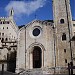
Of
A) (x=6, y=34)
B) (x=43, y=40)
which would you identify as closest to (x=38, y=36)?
(x=43, y=40)

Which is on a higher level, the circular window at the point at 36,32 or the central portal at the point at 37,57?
the circular window at the point at 36,32

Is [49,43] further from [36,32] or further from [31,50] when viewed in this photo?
[31,50]

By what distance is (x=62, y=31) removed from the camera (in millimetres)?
35438

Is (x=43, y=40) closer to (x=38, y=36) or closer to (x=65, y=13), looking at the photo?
(x=38, y=36)

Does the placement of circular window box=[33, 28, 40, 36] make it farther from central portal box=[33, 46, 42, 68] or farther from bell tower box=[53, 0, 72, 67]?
bell tower box=[53, 0, 72, 67]

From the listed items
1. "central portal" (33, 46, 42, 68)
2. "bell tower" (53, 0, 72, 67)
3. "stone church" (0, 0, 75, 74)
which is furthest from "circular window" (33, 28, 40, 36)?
"bell tower" (53, 0, 72, 67)

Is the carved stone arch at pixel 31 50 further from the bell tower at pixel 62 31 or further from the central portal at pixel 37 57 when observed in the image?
the bell tower at pixel 62 31

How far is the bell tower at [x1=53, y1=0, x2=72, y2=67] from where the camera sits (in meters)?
34.0

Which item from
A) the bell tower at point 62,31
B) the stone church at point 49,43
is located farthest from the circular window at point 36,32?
the bell tower at point 62,31

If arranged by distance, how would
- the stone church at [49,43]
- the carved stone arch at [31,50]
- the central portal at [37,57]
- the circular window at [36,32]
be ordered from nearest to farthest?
the stone church at [49,43] → the carved stone arch at [31,50] → the central portal at [37,57] → the circular window at [36,32]

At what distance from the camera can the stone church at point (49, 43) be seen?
34.0 metres

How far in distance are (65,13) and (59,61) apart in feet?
31.2

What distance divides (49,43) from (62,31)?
3.37 m

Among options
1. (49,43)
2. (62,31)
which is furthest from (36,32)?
(62,31)
